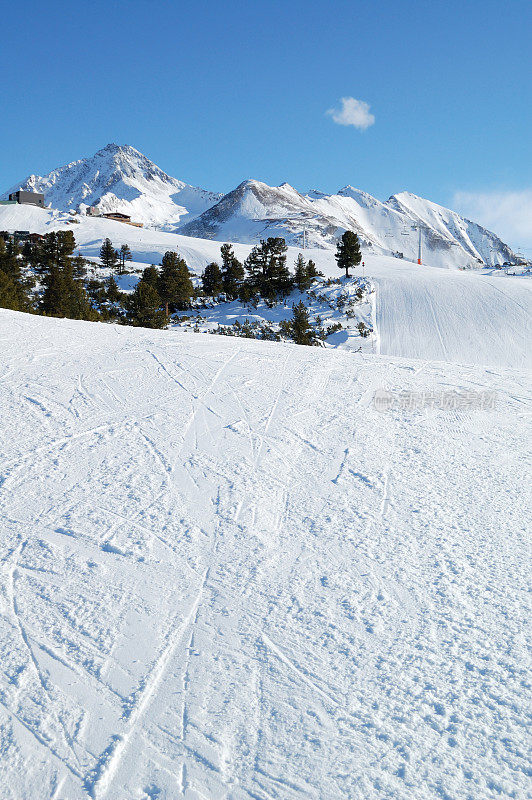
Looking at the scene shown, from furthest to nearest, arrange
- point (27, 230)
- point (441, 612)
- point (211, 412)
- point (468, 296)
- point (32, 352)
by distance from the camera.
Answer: point (27, 230) → point (468, 296) → point (32, 352) → point (211, 412) → point (441, 612)

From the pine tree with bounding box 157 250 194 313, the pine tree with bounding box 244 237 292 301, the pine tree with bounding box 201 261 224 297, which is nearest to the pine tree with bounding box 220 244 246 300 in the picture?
the pine tree with bounding box 201 261 224 297

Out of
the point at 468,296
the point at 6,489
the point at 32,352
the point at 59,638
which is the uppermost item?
the point at 468,296

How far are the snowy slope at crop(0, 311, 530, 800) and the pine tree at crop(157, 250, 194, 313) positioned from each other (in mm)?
27765

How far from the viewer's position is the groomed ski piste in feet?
7.84

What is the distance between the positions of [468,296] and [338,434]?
28.7 metres

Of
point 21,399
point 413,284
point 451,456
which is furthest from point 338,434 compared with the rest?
point 413,284

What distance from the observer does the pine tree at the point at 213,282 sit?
37.8m

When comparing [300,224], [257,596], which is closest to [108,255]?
[257,596]

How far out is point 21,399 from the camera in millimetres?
6953

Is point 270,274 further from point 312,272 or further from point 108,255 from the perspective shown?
point 108,255

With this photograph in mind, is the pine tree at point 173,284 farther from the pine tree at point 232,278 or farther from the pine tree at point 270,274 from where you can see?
the pine tree at point 270,274

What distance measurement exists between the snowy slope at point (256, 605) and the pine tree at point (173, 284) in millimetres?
27765

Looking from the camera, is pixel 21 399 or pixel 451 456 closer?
pixel 451 456

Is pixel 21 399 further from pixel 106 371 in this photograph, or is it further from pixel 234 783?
pixel 234 783
